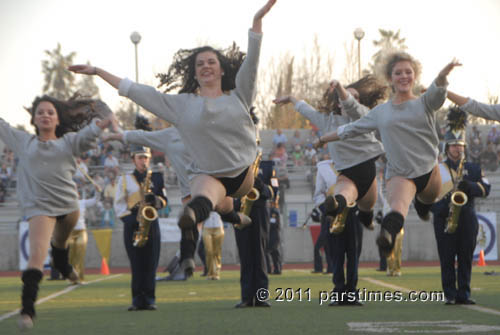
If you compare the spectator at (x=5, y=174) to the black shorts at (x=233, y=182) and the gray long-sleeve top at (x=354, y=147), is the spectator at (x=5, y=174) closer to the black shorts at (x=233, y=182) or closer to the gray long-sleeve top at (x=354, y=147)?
the gray long-sleeve top at (x=354, y=147)

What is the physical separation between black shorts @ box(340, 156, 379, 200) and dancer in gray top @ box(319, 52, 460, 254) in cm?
66

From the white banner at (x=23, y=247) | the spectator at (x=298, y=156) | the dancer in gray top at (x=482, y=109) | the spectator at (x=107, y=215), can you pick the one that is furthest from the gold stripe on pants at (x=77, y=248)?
the spectator at (x=298, y=156)

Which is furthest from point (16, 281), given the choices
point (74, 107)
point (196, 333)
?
point (196, 333)

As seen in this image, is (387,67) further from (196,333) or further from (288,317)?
(196,333)

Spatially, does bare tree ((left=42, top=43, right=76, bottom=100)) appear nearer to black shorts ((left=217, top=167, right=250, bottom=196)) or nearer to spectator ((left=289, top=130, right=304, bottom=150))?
spectator ((left=289, top=130, right=304, bottom=150))

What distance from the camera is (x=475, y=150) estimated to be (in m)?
27.0

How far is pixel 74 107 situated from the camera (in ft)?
28.1

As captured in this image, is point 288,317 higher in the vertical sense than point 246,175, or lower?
lower

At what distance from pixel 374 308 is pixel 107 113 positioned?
10.7ft

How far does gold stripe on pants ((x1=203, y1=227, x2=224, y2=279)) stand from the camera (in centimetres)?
1568

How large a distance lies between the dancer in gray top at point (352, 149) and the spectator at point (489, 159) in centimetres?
1795

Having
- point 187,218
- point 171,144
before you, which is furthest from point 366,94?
point 187,218

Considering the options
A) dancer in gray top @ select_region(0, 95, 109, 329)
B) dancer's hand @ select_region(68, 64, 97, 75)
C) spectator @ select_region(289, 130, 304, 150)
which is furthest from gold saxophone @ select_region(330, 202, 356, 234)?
spectator @ select_region(289, 130, 304, 150)

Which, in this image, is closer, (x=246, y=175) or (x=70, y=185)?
(x=246, y=175)
